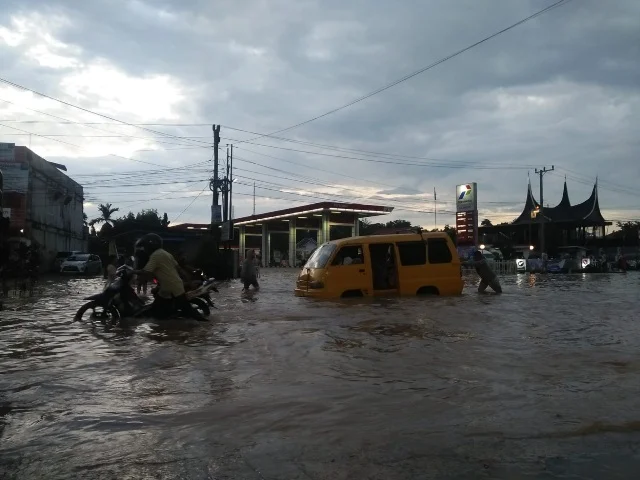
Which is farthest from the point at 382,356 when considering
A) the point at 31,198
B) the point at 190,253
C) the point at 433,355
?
the point at 31,198

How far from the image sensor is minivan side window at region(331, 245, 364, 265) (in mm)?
12892

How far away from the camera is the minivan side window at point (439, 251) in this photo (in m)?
13.5

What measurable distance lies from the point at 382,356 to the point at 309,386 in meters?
1.55

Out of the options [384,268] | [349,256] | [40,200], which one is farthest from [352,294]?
[40,200]

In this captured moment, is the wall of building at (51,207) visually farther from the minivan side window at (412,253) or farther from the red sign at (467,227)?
the minivan side window at (412,253)

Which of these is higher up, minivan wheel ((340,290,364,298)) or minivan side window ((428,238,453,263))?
minivan side window ((428,238,453,263))

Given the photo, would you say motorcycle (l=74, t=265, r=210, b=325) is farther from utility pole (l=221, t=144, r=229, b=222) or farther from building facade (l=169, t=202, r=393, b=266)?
building facade (l=169, t=202, r=393, b=266)

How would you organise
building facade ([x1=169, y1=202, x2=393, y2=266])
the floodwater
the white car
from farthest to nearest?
building facade ([x1=169, y1=202, x2=393, y2=266]) → the white car → the floodwater

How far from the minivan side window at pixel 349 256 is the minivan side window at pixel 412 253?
0.93 meters

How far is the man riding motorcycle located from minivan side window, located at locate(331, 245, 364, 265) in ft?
14.0

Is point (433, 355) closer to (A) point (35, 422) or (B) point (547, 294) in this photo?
(A) point (35, 422)

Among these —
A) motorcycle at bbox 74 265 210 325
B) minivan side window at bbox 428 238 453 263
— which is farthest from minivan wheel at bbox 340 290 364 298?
motorcycle at bbox 74 265 210 325

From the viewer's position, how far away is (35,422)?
411cm

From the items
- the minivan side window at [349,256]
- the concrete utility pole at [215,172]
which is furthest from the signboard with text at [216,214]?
the minivan side window at [349,256]
